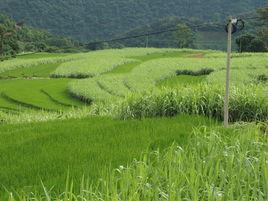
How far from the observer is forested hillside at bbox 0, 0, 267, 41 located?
88.6 meters

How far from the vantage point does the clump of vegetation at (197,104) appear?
375 inches

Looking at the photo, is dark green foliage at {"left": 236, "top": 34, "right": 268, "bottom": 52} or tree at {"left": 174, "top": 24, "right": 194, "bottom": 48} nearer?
dark green foliage at {"left": 236, "top": 34, "right": 268, "bottom": 52}

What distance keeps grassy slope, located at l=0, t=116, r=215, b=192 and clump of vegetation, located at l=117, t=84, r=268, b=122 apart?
0.57 metres

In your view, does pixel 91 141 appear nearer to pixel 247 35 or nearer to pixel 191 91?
pixel 191 91

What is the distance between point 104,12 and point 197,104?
3410 inches

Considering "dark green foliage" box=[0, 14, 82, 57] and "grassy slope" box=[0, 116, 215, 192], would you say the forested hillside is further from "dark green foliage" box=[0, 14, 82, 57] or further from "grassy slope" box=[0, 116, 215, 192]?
"grassy slope" box=[0, 116, 215, 192]

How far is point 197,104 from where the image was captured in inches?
385

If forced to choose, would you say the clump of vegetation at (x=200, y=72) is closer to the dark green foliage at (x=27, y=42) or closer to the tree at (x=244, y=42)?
the tree at (x=244, y=42)

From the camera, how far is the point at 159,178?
14.6 ft

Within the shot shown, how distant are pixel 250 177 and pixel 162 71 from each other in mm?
26643

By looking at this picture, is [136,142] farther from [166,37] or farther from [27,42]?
[166,37]

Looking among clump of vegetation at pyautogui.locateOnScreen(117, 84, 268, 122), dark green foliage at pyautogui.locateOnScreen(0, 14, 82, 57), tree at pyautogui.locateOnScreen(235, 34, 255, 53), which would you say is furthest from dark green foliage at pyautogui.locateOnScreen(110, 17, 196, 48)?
clump of vegetation at pyautogui.locateOnScreen(117, 84, 268, 122)

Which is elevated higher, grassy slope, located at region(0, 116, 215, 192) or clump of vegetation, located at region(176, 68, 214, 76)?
grassy slope, located at region(0, 116, 215, 192)

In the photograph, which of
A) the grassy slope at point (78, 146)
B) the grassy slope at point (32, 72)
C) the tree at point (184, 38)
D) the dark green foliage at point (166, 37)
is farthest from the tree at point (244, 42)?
the grassy slope at point (78, 146)
